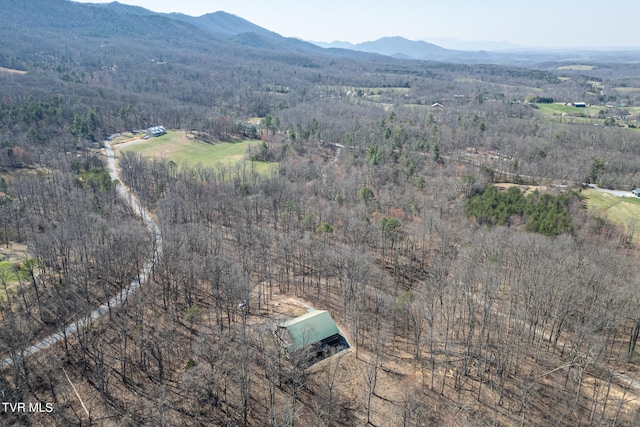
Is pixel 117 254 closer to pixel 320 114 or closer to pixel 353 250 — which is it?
pixel 353 250

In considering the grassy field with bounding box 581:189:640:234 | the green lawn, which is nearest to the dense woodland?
the green lawn

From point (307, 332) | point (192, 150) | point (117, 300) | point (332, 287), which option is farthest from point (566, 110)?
point (117, 300)

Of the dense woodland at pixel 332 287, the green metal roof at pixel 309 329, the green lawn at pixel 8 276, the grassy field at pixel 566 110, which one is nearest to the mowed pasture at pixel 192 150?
the dense woodland at pixel 332 287

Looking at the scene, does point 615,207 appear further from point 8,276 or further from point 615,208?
point 8,276

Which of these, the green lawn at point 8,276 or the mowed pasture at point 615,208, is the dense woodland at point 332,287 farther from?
the mowed pasture at point 615,208

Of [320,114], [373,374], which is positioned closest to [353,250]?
[373,374]

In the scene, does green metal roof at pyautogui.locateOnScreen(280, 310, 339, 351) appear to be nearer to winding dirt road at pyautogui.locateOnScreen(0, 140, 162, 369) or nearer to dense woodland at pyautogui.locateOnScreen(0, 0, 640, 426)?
dense woodland at pyautogui.locateOnScreen(0, 0, 640, 426)

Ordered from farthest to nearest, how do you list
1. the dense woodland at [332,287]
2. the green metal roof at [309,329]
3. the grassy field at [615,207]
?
the grassy field at [615,207], the green metal roof at [309,329], the dense woodland at [332,287]
